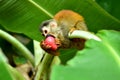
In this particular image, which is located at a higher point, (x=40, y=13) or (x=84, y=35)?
(x=84, y=35)

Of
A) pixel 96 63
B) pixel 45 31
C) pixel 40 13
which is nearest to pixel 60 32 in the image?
pixel 45 31

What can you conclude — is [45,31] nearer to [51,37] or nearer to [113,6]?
[51,37]

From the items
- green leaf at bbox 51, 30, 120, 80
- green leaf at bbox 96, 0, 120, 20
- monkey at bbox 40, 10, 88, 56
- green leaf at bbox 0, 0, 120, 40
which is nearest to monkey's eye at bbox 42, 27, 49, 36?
monkey at bbox 40, 10, 88, 56

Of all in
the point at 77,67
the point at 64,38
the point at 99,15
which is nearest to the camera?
the point at 77,67

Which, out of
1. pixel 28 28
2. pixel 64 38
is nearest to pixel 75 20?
pixel 64 38

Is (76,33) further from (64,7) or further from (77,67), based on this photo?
(64,7)

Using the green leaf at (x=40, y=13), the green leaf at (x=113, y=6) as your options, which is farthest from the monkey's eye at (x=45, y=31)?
the green leaf at (x=113, y=6)

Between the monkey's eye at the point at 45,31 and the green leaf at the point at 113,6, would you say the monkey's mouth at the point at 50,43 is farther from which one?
the green leaf at the point at 113,6
